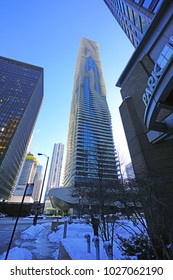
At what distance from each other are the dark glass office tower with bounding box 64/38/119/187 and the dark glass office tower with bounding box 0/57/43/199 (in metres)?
37.1

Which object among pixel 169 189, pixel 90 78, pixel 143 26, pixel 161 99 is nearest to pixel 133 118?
pixel 161 99

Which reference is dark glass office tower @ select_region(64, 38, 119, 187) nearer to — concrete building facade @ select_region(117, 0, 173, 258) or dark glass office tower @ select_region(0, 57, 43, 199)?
dark glass office tower @ select_region(0, 57, 43, 199)

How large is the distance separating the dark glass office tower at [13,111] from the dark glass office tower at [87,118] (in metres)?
37.1

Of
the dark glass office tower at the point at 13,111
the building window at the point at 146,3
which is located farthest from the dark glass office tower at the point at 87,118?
the building window at the point at 146,3

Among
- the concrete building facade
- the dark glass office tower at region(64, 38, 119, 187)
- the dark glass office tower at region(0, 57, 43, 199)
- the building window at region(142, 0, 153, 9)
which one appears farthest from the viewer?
the dark glass office tower at region(0, 57, 43, 199)

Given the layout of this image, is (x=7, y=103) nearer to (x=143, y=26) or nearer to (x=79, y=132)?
(x=79, y=132)

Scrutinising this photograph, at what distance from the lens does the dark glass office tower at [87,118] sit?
80.0 metres

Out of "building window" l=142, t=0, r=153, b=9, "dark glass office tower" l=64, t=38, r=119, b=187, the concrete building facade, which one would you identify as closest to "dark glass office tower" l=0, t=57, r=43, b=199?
"dark glass office tower" l=64, t=38, r=119, b=187

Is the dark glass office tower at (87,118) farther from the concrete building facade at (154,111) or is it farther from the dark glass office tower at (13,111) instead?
the concrete building facade at (154,111)

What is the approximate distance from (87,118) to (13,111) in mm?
52655

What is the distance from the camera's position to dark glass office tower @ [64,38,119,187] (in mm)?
80044

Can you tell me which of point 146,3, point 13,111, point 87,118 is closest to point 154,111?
point 146,3
